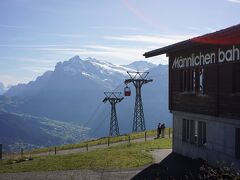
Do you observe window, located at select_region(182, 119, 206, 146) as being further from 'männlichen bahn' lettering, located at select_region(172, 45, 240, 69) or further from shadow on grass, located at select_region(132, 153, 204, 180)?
'männlichen bahn' lettering, located at select_region(172, 45, 240, 69)

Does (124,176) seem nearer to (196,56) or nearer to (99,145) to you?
(196,56)

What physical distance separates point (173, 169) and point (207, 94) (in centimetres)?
458

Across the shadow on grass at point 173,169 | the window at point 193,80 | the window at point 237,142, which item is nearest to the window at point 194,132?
the shadow on grass at point 173,169

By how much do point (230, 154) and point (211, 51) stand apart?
5798 millimetres

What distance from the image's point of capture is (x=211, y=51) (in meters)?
25.1

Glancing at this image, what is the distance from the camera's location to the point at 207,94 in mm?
25484

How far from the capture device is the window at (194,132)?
26.8 metres

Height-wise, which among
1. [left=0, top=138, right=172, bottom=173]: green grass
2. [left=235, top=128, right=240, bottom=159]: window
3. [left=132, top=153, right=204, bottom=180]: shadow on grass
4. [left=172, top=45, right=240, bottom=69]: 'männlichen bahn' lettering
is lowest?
[left=0, top=138, right=172, bottom=173]: green grass

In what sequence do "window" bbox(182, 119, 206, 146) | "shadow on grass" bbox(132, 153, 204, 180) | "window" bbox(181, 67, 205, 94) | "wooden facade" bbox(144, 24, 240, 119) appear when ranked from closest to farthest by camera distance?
1. "wooden facade" bbox(144, 24, 240, 119)
2. "shadow on grass" bbox(132, 153, 204, 180)
3. "window" bbox(182, 119, 206, 146)
4. "window" bbox(181, 67, 205, 94)

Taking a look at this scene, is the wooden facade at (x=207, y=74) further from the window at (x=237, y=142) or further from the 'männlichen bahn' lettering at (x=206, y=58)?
the window at (x=237, y=142)

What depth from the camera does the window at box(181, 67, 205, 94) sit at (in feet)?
88.6

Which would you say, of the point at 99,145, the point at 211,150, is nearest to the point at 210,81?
the point at 211,150

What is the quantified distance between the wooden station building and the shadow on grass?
779 millimetres

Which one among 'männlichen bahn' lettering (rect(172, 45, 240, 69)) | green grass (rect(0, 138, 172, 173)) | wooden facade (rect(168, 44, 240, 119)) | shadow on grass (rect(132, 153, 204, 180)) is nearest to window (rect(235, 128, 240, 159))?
wooden facade (rect(168, 44, 240, 119))
